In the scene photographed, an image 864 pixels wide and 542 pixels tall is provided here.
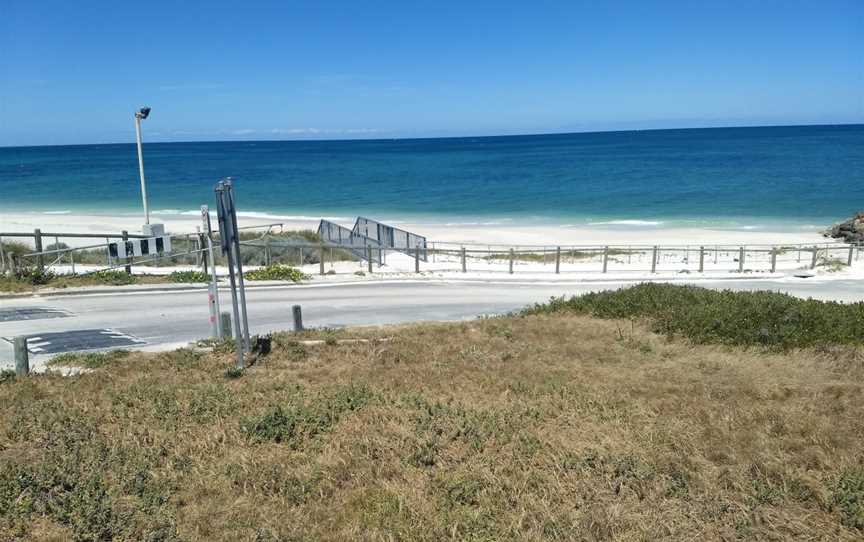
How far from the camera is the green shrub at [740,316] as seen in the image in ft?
42.4

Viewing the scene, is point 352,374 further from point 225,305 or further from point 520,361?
point 225,305

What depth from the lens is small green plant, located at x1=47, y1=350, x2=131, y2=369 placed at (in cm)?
1229

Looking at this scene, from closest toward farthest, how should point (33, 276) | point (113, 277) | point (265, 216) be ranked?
point (33, 276), point (113, 277), point (265, 216)

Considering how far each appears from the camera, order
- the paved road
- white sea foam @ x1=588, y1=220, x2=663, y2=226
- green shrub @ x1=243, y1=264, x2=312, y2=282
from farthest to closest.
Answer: white sea foam @ x1=588, y1=220, x2=663, y2=226 → green shrub @ x1=243, y1=264, x2=312, y2=282 → the paved road

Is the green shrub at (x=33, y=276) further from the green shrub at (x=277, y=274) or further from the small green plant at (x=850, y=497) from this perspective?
the small green plant at (x=850, y=497)

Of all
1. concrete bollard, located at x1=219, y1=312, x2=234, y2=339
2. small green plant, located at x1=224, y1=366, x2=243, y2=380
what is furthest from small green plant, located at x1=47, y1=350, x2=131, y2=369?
small green plant, located at x1=224, y1=366, x2=243, y2=380

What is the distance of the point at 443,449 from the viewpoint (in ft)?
27.0

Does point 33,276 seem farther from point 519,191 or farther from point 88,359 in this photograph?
point 519,191

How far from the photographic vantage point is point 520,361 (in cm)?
1204

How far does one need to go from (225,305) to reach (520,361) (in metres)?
9.11

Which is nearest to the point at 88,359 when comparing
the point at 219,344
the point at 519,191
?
the point at 219,344

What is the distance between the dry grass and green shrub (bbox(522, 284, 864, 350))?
3.30ft

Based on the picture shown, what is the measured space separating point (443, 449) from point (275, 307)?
442 inches

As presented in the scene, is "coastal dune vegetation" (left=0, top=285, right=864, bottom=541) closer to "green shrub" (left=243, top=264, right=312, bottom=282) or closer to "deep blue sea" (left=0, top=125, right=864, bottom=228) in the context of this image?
"green shrub" (left=243, top=264, right=312, bottom=282)
